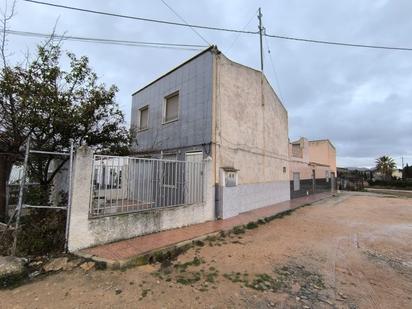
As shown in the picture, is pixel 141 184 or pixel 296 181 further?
pixel 296 181

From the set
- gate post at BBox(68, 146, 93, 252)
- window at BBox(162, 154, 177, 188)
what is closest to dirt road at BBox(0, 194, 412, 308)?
gate post at BBox(68, 146, 93, 252)

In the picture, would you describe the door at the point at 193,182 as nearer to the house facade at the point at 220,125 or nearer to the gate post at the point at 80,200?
the house facade at the point at 220,125

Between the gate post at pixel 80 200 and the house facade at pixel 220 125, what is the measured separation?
4545mm

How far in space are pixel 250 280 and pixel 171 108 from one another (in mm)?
9022

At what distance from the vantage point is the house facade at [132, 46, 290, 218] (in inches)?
387

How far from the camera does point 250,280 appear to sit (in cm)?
464

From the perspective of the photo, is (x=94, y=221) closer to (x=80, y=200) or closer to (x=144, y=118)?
(x=80, y=200)

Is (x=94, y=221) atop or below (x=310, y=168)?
below

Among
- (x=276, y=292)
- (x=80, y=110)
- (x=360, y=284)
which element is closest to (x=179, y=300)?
(x=276, y=292)

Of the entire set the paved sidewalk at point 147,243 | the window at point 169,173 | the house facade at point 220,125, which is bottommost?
the paved sidewalk at point 147,243

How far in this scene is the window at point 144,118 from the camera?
1397 centimetres

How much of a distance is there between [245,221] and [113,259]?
5.30 m

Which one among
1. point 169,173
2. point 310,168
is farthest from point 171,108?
point 310,168

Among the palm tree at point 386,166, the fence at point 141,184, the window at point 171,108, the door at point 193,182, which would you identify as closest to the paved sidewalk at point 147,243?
the fence at point 141,184
